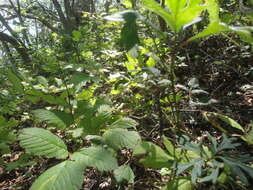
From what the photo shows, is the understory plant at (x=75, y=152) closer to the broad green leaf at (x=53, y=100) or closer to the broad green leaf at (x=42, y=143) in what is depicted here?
the broad green leaf at (x=42, y=143)

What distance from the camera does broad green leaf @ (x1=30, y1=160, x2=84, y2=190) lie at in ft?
2.21

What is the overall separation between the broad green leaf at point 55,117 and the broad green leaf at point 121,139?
289 millimetres

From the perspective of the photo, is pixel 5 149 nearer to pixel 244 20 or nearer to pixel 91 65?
pixel 91 65

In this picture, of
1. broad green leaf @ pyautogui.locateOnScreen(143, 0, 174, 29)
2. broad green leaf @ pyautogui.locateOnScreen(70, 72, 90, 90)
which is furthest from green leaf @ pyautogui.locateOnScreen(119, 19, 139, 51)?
broad green leaf @ pyautogui.locateOnScreen(70, 72, 90, 90)

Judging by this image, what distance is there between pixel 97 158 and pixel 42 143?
0.81 ft

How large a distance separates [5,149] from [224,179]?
1.41 meters

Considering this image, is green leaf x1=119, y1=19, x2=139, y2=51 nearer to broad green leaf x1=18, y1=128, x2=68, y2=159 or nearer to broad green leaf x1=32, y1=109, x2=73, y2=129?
broad green leaf x1=18, y1=128, x2=68, y2=159

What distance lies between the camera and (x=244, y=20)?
190 cm

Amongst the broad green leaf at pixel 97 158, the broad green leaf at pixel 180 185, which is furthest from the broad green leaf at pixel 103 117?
the broad green leaf at pixel 180 185

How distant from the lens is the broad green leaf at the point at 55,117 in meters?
1.02

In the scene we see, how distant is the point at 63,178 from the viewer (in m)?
0.70

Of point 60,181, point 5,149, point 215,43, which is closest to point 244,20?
point 215,43

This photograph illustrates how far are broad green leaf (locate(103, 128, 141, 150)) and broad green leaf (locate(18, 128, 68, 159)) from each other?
206mm

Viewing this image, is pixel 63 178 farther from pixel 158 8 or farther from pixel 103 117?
pixel 158 8
